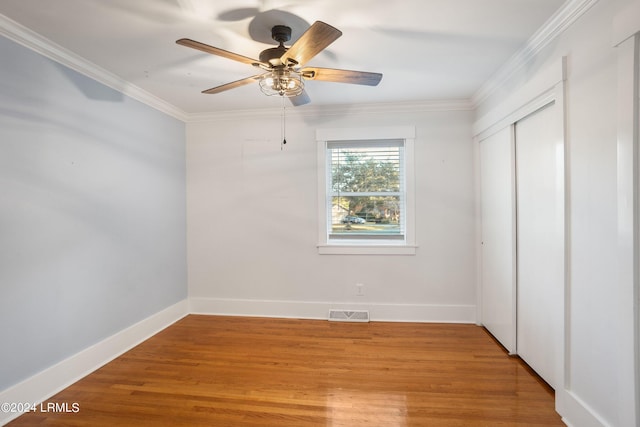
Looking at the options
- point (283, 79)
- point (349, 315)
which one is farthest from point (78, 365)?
point (283, 79)

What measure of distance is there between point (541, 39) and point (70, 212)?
3.63 metres

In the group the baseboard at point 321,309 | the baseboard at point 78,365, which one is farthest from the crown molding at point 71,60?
the baseboard at point 321,309

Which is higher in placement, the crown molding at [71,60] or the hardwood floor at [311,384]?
the crown molding at [71,60]

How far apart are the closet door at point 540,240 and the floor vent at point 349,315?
1.47 meters

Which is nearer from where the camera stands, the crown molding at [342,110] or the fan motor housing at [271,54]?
the fan motor housing at [271,54]

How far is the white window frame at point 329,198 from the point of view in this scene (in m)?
3.25

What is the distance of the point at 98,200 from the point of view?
7.86ft

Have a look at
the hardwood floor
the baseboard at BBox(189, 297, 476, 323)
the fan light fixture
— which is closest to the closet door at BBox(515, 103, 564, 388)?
the hardwood floor

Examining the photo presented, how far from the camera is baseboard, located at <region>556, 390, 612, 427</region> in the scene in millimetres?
1534

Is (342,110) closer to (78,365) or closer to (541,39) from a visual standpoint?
(541,39)

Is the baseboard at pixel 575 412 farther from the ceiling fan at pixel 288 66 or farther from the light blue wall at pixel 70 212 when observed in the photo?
the light blue wall at pixel 70 212

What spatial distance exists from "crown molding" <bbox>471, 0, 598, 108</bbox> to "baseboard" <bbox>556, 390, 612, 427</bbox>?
2.23 meters

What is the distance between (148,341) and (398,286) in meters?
2.71

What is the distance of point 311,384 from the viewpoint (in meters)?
2.11
